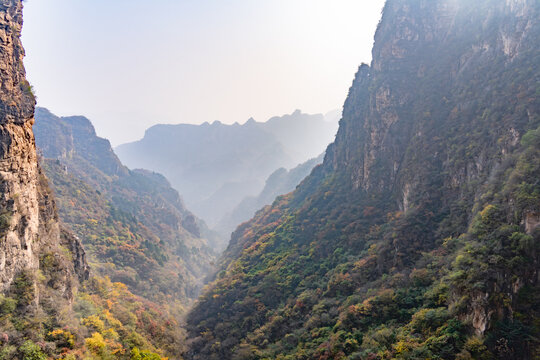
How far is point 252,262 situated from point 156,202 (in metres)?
115

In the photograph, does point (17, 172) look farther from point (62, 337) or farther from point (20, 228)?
point (62, 337)

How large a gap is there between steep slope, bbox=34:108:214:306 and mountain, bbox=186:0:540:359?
28.1 m

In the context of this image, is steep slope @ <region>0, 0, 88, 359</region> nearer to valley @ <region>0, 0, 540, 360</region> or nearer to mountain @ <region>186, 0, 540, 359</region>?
valley @ <region>0, 0, 540, 360</region>

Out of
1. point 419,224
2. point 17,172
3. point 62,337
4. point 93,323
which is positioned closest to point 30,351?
point 62,337

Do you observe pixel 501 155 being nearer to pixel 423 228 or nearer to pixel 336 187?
pixel 423 228

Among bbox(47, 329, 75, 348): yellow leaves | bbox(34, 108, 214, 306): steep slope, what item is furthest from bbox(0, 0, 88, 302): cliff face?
bbox(34, 108, 214, 306): steep slope

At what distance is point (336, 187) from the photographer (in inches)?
3127

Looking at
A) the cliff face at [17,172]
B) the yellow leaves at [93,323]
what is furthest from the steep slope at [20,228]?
the yellow leaves at [93,323]

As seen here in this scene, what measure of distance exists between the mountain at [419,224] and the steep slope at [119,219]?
28116 millimetres

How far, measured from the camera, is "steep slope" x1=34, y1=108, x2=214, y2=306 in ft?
270

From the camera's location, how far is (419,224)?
44688mm

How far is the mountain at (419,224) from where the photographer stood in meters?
24.2

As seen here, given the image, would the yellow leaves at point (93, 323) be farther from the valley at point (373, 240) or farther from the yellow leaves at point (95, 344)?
the yellow leaves at point (95, 344)

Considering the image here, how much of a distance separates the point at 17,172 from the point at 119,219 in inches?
3147
